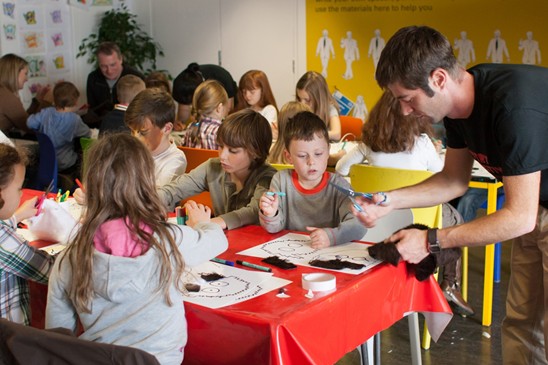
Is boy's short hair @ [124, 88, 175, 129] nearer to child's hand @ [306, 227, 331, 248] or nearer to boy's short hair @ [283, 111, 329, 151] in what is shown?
boy's short hair @ [283, 111, 329, 151]

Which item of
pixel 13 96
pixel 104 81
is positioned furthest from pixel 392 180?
pixel 104 81

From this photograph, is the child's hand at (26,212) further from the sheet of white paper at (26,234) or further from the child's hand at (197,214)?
the child's hand at (197,214)

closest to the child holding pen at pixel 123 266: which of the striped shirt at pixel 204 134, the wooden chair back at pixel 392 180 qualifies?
the wooden chair back at pixel 392 180

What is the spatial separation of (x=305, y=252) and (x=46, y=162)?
342 cm

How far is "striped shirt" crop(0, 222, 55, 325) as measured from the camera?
2225mm

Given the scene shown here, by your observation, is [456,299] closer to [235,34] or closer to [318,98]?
[318,98]

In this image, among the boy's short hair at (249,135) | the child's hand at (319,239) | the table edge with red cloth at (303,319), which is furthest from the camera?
the boy's short hair at (249,135)

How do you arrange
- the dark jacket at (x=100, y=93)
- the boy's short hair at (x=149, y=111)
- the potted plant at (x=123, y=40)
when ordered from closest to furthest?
1. the boy's short hair at (x=149, y=111)
2. the dark jacket at (x=100, y=93)
3. the potted plant at (x=123, y=40)

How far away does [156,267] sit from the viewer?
1.92 metres

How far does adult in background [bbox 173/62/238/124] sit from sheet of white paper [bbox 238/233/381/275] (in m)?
4.12

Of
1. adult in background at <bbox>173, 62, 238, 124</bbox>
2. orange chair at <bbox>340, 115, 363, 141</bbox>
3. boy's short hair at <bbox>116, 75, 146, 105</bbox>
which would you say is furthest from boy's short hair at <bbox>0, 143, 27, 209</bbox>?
adult in background at <bbox>173, 62, 238, 124</bbox>

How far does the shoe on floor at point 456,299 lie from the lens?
3797mm

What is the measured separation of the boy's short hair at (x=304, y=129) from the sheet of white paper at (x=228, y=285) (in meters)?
0.71

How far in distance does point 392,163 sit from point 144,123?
1.36 m
